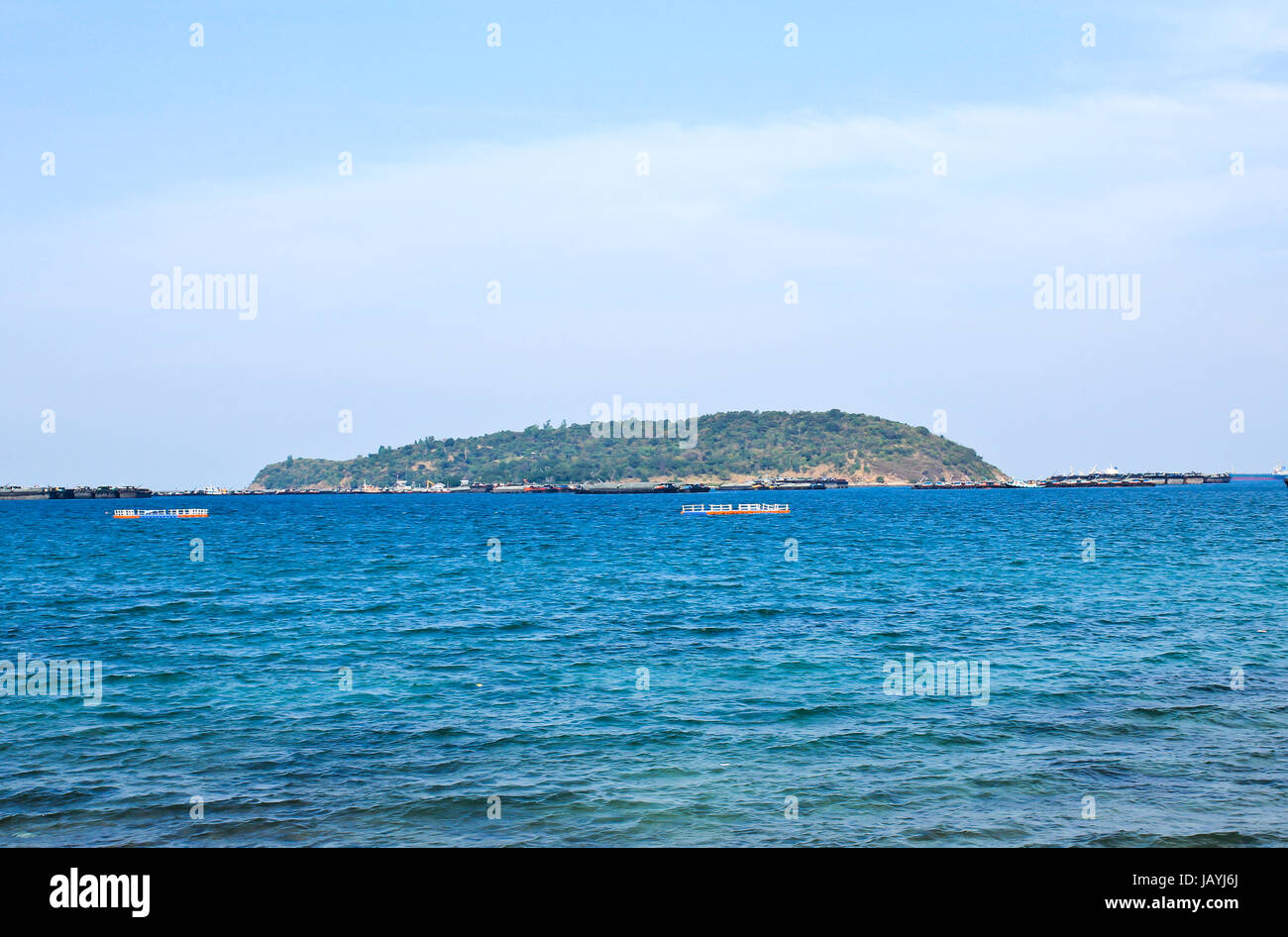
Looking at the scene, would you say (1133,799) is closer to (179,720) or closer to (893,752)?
(893,752)

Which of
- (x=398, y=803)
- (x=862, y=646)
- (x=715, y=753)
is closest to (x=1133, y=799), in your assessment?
(x=715, y=753)

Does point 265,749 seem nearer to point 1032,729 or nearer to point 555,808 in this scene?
point 555,808

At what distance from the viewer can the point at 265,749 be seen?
73.3 feet

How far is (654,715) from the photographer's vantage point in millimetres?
25234

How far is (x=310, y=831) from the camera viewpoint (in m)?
16.8

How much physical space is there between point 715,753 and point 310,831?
866 cm

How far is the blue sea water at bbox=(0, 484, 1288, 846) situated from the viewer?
17.3 m

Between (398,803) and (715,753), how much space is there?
6.94m

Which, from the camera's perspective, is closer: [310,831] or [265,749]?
[310,831]

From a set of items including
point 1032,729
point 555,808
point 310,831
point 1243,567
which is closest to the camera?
point 310,831

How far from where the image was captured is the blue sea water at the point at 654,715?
17.3 m

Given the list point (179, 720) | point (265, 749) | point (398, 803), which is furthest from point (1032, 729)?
point (179, 720)

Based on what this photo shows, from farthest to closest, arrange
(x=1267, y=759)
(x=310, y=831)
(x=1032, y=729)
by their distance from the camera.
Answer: (x=1032, y=729) → (x=1267, y=759) → (x=310, y=831)
